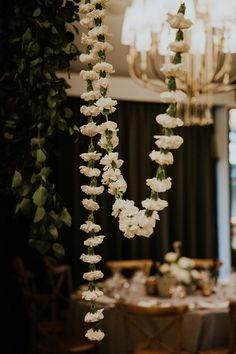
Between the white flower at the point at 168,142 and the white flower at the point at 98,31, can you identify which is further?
the white flower at the point at 98,31

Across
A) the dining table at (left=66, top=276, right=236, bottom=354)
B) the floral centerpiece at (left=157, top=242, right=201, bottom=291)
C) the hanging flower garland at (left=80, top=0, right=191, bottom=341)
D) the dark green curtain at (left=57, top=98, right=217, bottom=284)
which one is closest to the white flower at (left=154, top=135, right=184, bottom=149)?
the hanging flower garland at (left=80, top=0, right=191, bottom=341)

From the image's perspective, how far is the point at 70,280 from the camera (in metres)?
5.72

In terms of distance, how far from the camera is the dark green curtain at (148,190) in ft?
19.9

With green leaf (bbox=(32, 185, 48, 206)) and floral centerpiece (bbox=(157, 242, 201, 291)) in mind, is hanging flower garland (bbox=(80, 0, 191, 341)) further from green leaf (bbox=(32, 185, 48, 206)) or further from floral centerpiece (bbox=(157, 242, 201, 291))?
floral centerpiece (bbox=(157, 242, 201, 291))

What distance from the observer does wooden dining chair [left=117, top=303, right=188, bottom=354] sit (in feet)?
11.8

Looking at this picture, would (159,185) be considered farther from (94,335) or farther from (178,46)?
(94,335)

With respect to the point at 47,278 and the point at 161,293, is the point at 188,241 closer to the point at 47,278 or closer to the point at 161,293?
the point at 47,278

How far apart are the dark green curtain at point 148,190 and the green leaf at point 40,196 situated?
452 cm

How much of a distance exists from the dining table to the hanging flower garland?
2673mm

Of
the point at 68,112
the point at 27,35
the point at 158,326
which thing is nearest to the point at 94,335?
the point at 68,112

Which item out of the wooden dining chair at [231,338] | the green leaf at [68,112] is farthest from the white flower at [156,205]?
the wooden dining chair at [231,338]

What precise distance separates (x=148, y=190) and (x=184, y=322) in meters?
2.60

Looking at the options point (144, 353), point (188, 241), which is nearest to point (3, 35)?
point (144, 353)

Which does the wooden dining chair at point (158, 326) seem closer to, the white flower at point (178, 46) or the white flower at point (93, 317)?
the white flower at point (93, 317)
